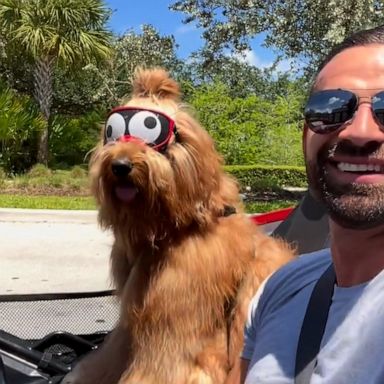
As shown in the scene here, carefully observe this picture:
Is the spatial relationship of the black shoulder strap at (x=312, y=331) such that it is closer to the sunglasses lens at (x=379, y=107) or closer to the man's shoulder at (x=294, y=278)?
the man's shoulder at (x=294, y=278)

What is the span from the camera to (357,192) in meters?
1.37

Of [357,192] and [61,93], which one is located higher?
[61,93]

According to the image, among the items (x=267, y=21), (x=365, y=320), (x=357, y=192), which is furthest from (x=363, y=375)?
(x=267, y=21)

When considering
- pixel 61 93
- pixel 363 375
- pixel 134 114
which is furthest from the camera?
pixel 61 93

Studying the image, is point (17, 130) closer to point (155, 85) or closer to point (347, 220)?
point (155, 85)

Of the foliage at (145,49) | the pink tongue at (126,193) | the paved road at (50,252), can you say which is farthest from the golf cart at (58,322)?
the foliage at (145,49)

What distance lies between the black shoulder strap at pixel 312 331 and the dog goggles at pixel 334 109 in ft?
1.10

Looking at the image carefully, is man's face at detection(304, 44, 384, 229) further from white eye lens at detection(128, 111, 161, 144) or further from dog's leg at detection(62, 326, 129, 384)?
dog's leg at detection(62, 326, 129, 384)

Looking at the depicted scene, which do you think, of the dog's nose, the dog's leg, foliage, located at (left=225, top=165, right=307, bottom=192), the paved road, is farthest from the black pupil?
foliage, located at (left=225, top=165, right=307, bottom=192)

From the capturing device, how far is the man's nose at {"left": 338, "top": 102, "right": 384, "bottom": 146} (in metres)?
1.40

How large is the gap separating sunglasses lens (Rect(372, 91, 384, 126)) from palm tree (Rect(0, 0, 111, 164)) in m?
17.0

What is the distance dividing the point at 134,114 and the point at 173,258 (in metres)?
0.48

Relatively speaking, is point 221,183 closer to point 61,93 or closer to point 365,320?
point 365,320

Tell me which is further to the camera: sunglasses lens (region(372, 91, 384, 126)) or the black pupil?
the black pupil
